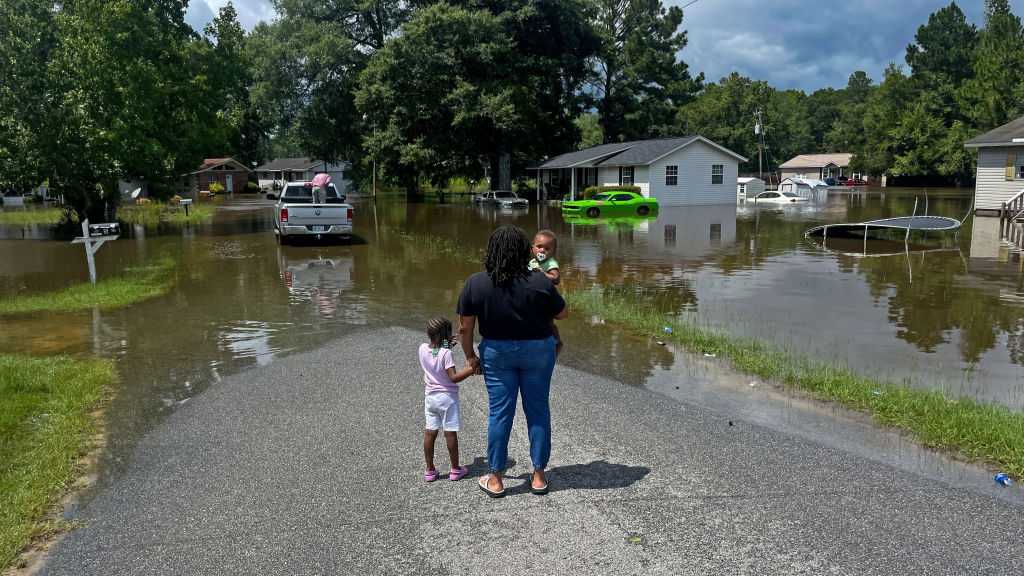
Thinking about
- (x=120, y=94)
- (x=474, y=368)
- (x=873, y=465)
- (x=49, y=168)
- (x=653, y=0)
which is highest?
(x=653, y=0)

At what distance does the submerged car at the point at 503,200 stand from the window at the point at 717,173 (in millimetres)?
Result: 11762

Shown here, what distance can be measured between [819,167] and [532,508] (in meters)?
108

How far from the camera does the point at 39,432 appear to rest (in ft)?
21.1

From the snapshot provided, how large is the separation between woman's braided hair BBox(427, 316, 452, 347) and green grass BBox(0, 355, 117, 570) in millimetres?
2594

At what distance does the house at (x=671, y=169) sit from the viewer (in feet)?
149

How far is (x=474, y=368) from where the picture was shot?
16.7 feet

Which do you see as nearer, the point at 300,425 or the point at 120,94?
the point at 300,425

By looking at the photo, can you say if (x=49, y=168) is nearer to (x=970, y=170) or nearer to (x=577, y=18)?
(x=577, y=18)

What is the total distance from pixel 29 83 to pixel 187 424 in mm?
23475

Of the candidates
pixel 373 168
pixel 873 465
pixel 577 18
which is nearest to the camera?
pixel 873 465

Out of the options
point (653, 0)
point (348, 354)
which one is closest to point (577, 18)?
point (653, 0)

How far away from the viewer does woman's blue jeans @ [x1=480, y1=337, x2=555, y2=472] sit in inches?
193

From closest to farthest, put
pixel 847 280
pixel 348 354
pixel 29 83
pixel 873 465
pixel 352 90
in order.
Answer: pixel 873 465 → pixel 348 354 → pixel 847 280 → pixel 29 83 → pixel 352 90

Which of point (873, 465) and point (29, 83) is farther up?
point (29, 83)
